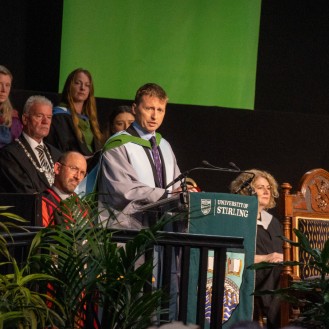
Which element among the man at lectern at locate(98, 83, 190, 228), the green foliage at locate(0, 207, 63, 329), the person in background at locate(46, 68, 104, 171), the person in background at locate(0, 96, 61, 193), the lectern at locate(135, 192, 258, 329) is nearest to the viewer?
the green foliage at locate(0, 207, 63, 329)

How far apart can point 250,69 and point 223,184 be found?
88 cm

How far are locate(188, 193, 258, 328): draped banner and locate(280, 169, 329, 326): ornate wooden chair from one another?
7.8 inches

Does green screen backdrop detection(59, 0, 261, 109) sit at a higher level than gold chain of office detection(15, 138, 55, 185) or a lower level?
higher

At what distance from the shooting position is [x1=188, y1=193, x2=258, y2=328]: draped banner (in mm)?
5293

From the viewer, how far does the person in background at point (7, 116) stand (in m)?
6.34

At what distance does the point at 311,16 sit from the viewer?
8242mm

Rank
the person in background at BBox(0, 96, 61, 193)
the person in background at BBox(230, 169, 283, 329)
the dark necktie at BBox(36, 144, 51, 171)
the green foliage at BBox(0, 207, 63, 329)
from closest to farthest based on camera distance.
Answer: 1. the green foliage at BBox(0, 207, 63, 329)
2. the person in background at BBox(0, 96, 61, 193)
3. the dark necktie at BBox(36, 144, 51, 171)
4. the person in background at BBox(230, 169, 283, 329)

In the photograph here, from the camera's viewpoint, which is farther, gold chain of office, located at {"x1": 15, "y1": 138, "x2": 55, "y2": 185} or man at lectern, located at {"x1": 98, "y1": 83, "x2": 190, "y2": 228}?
gold chain of office, located at {"x1": 15, "y1": 138, "x2": 55, "y2": 185}

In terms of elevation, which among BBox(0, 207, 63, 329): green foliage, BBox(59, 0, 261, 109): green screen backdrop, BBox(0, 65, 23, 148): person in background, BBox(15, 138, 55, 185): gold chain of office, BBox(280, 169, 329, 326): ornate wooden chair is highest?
BBox(59, 0, 261, 109): green screen backdrop

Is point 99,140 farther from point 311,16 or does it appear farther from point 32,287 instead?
point 32,287

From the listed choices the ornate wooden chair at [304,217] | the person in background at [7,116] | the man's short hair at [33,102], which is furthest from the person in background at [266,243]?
the person in background at [7,116]

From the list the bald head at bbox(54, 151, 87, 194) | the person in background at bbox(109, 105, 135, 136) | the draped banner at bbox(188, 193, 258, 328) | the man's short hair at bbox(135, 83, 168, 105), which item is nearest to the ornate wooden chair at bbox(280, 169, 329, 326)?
the draped banner at bbox(188, 193, 258, 328)

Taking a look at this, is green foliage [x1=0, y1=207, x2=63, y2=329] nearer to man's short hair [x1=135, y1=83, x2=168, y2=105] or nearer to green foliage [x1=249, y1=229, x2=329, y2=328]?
green foliage [x1=249, y1=229, x2=329, y2=328]

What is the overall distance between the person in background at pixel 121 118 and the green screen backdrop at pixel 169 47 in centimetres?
67
